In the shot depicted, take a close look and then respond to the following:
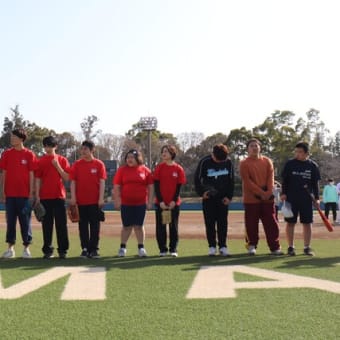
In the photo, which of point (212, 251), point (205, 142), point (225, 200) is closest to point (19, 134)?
point (225, 200)

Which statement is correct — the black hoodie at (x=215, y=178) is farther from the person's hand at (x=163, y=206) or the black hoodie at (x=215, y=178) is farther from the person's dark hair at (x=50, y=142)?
the person's dark hair at (x=50, y=142)

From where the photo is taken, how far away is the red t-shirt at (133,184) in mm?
8227

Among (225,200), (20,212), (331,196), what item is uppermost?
(225,200)

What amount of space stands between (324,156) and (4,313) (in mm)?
72700

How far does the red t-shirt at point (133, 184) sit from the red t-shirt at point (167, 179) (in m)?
0.22

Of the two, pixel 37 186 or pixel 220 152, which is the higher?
pixel 220 152

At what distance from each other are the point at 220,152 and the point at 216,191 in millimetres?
604

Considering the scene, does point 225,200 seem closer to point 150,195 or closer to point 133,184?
point 150,195

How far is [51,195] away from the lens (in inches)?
320

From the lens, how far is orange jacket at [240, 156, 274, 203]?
829 centimetres

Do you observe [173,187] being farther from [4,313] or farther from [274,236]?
[4,313]

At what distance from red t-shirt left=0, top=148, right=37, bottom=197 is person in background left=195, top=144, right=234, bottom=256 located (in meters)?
2.57

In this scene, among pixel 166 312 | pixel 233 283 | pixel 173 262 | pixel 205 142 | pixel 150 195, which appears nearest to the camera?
pixel 166 312

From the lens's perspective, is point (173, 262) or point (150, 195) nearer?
point (173, 262)
